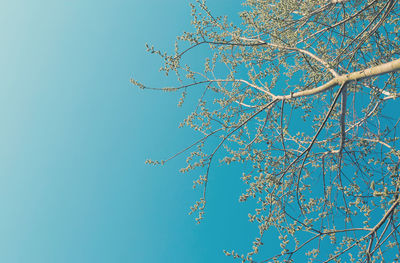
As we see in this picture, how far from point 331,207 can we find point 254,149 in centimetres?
133

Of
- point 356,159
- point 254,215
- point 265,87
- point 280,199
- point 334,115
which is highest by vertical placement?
point 265,87

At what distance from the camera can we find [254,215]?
12.1ft

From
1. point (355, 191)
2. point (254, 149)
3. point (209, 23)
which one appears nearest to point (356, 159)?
point (355, 191)

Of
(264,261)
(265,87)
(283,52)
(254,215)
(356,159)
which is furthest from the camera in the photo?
(283,52)

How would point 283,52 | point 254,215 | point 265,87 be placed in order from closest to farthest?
point 254,215 < point 265,87 < point 283,52

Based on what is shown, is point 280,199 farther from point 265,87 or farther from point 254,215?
point 265,87

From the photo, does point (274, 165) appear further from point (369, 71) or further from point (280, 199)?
point (369, 71)

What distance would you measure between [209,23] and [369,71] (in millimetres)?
2559

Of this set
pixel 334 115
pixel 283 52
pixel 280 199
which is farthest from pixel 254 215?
pixel 283 52

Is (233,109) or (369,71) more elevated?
(233,109)

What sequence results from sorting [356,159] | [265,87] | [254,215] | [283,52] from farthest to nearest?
[283,52] → [265,87] → [356,159] → [254,215]

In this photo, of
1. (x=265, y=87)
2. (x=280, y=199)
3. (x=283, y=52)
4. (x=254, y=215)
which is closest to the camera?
(x=254, y=215)

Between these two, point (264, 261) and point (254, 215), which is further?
point (254, 215)

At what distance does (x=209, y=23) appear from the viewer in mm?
4793
